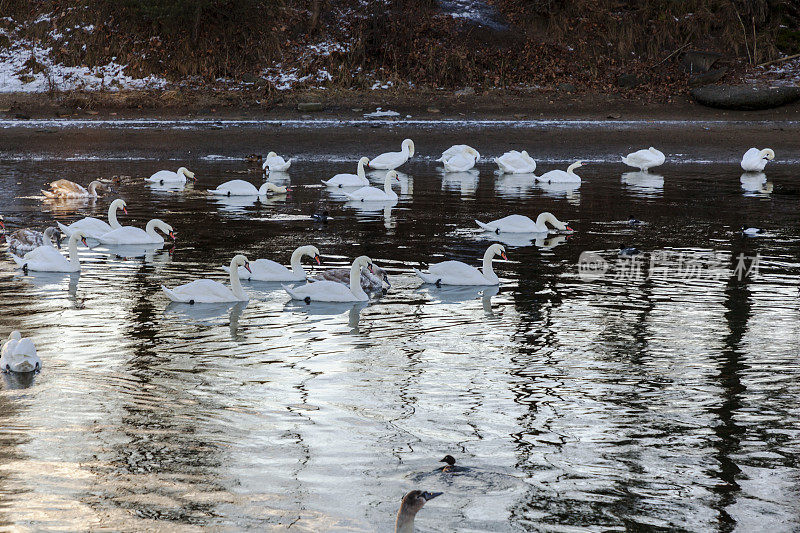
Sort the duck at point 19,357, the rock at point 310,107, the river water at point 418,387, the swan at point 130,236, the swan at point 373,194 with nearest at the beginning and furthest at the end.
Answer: the river water at point 418,387 < the duck at point 19,357 < the swan at point 130,236 < the swan at point 373,194 < the rock at point 310,107

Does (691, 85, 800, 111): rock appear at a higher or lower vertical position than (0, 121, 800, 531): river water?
higher

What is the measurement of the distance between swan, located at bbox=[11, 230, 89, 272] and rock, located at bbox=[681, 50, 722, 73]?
2514 centimetres

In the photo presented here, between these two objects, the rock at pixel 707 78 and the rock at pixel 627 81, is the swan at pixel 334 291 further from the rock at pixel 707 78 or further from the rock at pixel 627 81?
the rock at pixel 707 78

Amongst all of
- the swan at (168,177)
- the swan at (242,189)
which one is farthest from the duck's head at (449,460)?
the swan at (168,177)

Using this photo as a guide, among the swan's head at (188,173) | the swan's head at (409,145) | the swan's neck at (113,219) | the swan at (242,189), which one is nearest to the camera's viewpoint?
the swan's neck at (113,219)

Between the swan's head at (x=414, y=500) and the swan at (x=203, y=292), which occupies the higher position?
the swan at (x=203, y=292)

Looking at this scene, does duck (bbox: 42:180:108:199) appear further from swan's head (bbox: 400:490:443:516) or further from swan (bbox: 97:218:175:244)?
swan's head (bbox: 400:490:443:516)

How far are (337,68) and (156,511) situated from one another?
28587 mm

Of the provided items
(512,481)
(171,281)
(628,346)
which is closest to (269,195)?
(171,281)

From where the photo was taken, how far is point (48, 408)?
319 inches

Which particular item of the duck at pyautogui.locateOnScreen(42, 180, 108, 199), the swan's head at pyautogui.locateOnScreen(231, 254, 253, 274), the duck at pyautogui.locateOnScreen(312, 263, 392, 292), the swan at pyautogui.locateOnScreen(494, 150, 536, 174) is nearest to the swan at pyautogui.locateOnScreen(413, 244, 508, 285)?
Result: the duck at pyautogui.locateOnScreen(312, 263, 392, 292)

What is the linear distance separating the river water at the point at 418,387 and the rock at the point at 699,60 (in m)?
16.1

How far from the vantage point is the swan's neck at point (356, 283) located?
1188cm

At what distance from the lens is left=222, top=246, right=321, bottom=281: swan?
42.0 feet
